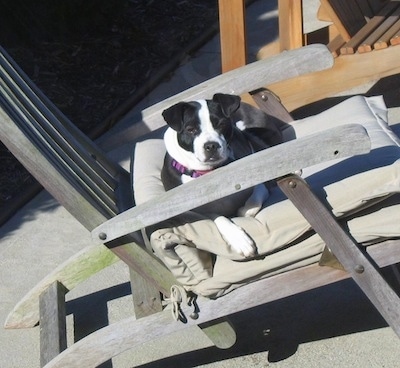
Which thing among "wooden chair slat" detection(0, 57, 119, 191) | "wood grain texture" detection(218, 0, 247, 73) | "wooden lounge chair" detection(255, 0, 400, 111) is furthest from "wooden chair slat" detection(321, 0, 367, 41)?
"wooden chair slat" detection(0, 57, 119, 191)

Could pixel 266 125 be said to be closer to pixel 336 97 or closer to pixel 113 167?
pixel 113 167

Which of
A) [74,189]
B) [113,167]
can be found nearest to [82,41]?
[113,167]

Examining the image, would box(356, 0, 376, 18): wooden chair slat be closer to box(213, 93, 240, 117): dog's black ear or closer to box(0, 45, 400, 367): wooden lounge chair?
box(0, 45, 400, 367): wooden lounge chair

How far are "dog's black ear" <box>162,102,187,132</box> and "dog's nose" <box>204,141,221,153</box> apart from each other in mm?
135

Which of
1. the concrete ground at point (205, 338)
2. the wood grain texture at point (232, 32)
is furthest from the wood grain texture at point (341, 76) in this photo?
the concrete ground at point (205, 338)

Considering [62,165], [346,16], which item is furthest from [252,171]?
[346,16]

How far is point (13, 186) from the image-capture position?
583 centimetres

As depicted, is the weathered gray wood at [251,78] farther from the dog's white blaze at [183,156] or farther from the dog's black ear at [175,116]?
the dog's black ear at [175,116]

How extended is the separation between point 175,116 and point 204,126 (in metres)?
0.13

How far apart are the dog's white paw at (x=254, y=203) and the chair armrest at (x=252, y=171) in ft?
1.31

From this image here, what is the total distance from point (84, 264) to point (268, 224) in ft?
3.67

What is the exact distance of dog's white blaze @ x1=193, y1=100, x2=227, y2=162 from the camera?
12.9ft

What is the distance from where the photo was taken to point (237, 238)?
3.52 m

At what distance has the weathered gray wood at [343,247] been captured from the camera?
3387 millimetres
